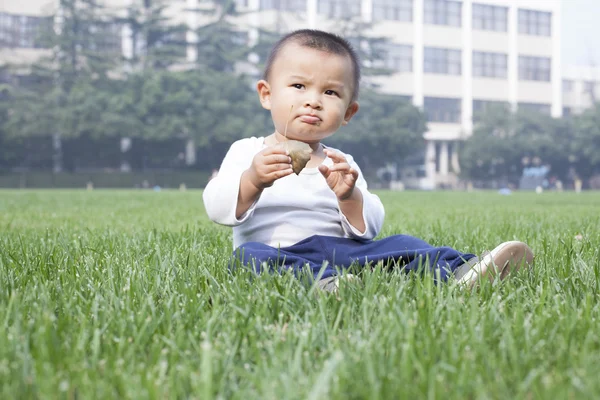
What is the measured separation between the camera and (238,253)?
2750mm

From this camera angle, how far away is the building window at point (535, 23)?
5294 cm

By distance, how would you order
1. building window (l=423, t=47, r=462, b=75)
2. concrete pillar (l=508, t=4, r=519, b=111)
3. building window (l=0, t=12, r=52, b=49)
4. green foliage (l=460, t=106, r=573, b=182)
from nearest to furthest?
1. building window (l=0, t=12, r=52, b=49)
2. green foliage (l=460, t=106, r=573, b=182)
3. building window (l=423, t=47, r=462, b=75)
4. concrete pillar (l=508, t=4, r=519, b=111)

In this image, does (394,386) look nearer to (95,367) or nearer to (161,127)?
(95,367)

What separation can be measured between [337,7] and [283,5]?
3943 millimetres

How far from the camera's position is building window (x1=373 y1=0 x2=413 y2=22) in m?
48.7

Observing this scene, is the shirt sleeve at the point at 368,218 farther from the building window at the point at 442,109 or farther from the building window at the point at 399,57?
the building window at the point at 442,109

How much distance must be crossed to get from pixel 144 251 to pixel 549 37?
180ft

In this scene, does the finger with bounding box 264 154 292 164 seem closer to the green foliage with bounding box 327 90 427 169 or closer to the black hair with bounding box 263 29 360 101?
the black hair with bounding box 263 29 360 101

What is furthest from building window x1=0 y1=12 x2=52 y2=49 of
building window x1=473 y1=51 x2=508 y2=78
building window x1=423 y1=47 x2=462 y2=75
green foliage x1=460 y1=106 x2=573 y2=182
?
A: building window x1=473 y1=51 x2=508 y2=78

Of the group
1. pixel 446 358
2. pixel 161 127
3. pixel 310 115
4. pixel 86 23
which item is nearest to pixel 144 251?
pixel 310 115

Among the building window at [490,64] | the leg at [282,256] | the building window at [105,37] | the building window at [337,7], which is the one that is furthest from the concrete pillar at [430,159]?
the leg at [282,256]

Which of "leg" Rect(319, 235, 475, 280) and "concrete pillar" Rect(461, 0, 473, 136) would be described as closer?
"leg" Rect(319, 235, 475, 280)

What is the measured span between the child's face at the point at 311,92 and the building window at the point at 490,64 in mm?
50655

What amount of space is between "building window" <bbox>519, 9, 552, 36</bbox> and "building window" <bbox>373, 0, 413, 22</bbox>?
9.21 meters
